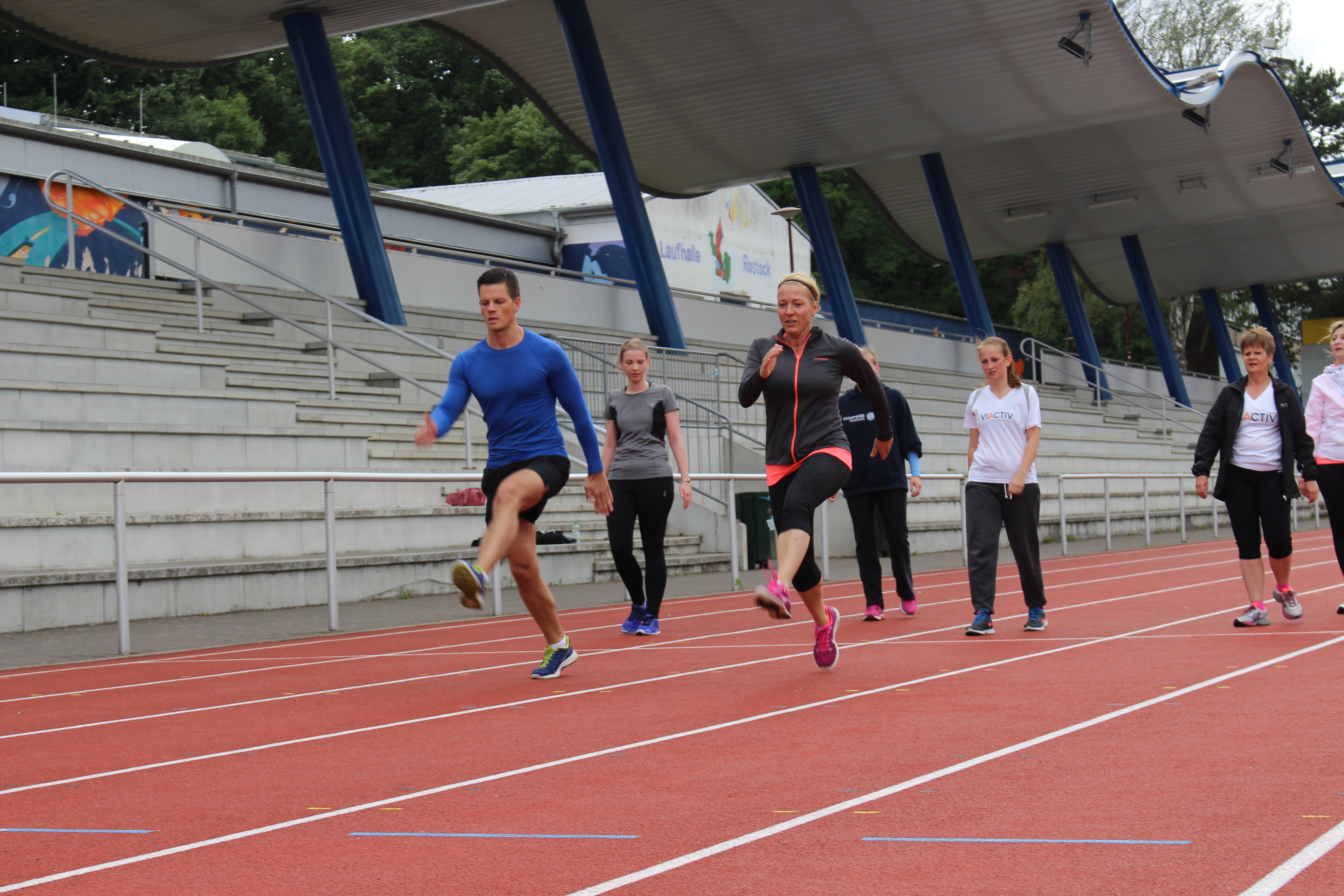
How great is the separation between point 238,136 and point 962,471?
116 feet

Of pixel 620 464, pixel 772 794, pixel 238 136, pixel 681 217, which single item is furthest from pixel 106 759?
pixel 238 136

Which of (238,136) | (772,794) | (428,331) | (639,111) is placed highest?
(238,136)

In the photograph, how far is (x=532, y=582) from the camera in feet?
24.0

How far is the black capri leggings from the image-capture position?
29.9 ft

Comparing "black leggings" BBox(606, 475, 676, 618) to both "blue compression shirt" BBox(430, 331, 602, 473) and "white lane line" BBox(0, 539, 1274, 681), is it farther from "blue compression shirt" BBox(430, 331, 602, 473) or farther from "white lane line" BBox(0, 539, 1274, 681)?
"blue compression shirt" BBox(430, 331, 602, 473)

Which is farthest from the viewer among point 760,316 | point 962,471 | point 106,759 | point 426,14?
point 760,316

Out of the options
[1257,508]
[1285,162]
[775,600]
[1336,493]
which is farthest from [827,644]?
[1285,162]

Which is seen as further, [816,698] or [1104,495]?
[1104,495]

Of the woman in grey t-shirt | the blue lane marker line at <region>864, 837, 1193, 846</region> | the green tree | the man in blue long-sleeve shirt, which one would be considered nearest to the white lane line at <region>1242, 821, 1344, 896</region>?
the blue lane marker line at <region>864, 837, 1193, 846</region>

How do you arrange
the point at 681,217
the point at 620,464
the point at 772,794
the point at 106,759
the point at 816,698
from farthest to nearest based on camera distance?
1. the point at 681,217
2. the point at 620,464
3. the point at 816,698
4. the point at 106,759
5. the point at 772,794

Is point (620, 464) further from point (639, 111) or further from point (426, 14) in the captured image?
point (639, 111)

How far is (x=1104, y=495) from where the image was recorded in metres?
21.8

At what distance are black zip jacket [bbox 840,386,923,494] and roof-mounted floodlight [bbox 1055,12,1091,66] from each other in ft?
50.3

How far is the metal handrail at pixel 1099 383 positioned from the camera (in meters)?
37.7
